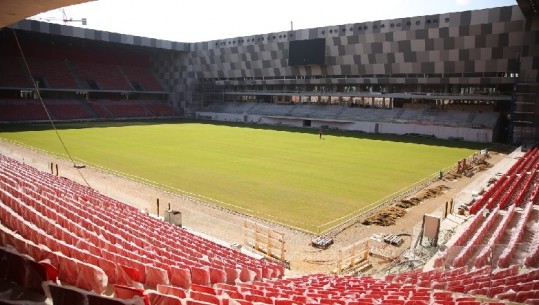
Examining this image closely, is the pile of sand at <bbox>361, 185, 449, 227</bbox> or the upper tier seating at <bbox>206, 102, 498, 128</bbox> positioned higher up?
the upper tier seating at <bbox>206, 102, 498, 128</bbox>

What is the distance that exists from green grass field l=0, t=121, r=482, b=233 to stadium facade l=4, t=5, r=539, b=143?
26.9 ft

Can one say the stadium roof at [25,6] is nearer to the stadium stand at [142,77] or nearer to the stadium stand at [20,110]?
the stadium stand at [20,110]

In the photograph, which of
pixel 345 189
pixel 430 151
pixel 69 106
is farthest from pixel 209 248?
pixel 69 106

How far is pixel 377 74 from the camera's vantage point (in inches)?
2248

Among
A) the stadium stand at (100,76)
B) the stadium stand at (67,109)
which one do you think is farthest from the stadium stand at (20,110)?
the stadium stand at (100,76)

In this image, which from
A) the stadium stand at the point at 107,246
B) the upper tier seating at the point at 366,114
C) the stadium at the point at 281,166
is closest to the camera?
the stadium stand at the point at 107,246

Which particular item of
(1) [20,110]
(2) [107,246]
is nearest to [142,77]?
(1) [20,110]

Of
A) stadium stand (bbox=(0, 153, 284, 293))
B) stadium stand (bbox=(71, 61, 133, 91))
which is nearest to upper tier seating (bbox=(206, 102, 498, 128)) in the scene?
stadium stand (bbox=(71, 61, 133, 91))

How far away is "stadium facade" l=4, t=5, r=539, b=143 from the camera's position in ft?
148

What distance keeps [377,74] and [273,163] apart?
113 feet

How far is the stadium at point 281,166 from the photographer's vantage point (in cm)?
772

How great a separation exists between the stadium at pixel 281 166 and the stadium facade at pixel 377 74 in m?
0.26

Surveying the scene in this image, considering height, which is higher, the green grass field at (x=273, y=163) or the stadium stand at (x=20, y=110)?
the stadium stand at (x=20, y=110)

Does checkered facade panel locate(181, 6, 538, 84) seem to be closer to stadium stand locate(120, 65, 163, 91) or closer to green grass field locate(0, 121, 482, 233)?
green grass field locate(0, 121, 482, 233)
